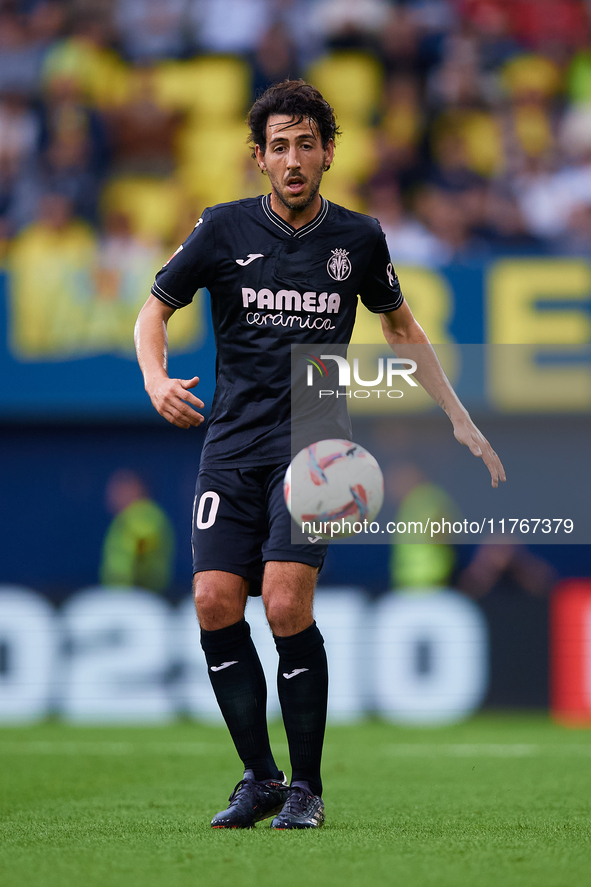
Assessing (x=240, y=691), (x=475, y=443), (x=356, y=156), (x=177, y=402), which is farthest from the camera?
(x=356, y=156)

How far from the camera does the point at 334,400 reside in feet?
13.5

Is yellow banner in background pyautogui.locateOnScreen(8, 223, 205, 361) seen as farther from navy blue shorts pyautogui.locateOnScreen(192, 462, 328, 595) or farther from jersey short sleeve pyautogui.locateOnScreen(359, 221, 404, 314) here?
navy blue shorts pyautogui.locateOnScreen(192, 462, 328, 595)

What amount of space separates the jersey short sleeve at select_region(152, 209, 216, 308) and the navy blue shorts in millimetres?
603

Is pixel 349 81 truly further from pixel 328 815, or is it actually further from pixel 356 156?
pixel 328 815

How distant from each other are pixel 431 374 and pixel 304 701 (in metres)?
1.24

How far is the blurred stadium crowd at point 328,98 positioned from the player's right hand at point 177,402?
7569mm

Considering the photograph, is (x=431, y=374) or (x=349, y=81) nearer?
(x=431, y=374)

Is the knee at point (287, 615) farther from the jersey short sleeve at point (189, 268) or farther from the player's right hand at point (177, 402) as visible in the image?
the jersey short sleeve at point (189, 268)

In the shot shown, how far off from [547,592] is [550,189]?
4525 mm

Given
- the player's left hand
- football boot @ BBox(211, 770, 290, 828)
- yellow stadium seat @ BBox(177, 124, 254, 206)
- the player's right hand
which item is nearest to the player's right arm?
the player's right hand

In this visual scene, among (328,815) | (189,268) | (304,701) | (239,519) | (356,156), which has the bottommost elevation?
(328,815)

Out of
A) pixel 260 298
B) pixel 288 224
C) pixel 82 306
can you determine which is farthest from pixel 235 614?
pixel 82 306

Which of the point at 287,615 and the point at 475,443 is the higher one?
the point at 475,443

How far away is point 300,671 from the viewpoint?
3965 mm
